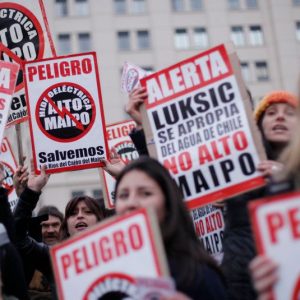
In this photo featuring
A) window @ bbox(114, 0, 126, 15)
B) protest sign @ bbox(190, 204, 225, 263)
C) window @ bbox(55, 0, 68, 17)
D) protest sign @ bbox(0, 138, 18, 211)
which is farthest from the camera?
window @ bbox(114, 0, 126, 15)

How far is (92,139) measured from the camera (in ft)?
14.4

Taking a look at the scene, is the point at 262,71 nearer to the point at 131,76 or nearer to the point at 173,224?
the point at 131,76

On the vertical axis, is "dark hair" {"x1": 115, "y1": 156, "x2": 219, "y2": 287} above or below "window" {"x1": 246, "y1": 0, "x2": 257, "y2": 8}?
below

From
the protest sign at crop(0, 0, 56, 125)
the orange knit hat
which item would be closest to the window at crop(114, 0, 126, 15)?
the protest sign at crop(0, 0, 56, 125)

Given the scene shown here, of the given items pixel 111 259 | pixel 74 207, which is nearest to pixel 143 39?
pixel 74 207

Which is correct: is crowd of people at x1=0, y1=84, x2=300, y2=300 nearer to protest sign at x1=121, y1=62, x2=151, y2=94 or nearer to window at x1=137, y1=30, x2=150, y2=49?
protest sign at x1=121, y1=62, x2=151, y2=94

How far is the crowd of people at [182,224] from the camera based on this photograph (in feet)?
7.35

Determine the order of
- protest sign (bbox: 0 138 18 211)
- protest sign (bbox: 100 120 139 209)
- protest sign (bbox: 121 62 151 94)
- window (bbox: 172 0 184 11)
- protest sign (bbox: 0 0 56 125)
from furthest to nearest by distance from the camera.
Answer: window (bbox: 172 0 184 11)
protest sign (bbox: 100 120 139 209)
protest sign (bbox: 0 138 18 211)
protest sign (bbox: 0 0 56 125)
protest sign (bbox: 121 62 151 94)

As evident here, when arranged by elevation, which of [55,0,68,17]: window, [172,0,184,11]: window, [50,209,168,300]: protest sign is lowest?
[50,209,168,300]: protest sign

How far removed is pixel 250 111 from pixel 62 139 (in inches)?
71.2

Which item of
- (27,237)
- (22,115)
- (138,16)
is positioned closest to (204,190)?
(27,237)

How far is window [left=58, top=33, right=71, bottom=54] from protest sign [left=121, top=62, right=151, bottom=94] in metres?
26.9

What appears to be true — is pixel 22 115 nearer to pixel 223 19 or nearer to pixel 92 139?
pixel 92 139

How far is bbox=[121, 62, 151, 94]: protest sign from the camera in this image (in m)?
4.61
